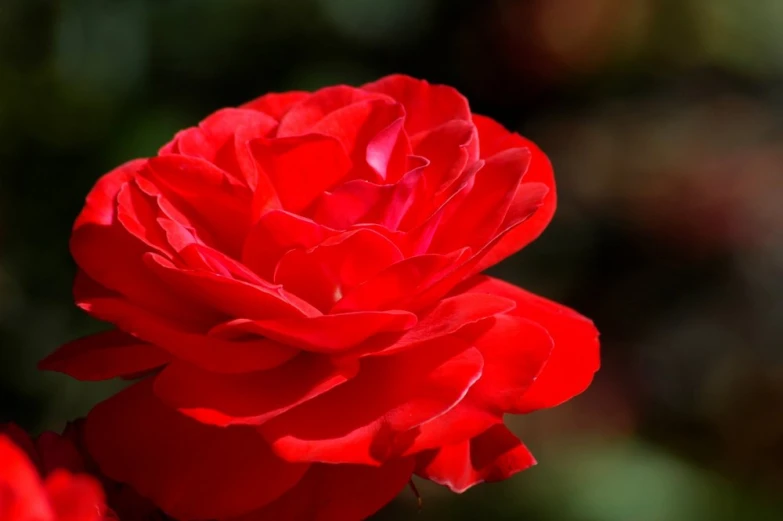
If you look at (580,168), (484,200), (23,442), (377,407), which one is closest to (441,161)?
(484,200)

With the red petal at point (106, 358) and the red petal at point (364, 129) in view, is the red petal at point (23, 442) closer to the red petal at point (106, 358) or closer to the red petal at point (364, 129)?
the red petal at point (106, 358)

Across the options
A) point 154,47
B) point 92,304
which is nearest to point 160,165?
point 92,304

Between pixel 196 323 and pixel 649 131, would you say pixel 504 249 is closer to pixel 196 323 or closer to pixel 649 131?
pixel 196 323

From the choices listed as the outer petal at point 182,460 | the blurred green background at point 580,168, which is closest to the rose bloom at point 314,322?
the outer petal at point 182,460

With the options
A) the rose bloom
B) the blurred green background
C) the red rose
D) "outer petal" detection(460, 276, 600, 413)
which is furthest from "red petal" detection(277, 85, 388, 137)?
the blurred green background

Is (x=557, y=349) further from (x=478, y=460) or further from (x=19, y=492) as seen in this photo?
(x=19, y=492)

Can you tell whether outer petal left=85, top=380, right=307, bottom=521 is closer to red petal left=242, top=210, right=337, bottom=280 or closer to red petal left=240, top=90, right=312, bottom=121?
red petal left=242, top=210, right=337, bottom=280
